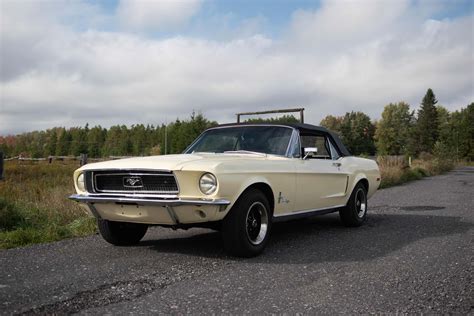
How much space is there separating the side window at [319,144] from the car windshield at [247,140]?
1.37 ft

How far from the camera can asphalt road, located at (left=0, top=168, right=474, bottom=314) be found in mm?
3459

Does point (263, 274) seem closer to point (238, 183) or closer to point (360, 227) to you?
point (238, 183)

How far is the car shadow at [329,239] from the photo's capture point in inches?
206

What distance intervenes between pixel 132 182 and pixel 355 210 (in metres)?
3.93

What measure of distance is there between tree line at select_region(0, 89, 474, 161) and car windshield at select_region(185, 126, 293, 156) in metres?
44.8

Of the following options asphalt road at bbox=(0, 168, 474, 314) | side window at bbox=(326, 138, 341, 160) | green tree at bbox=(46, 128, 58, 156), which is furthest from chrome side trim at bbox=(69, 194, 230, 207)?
green tree at bbox=(46, 128, 58, 156)

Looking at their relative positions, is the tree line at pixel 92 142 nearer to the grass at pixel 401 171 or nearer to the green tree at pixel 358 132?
the green tree at pixel 358 132

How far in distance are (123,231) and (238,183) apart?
1.78 m

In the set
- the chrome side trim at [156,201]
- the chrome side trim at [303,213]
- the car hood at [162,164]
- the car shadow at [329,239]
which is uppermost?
the car hood at [162,164]

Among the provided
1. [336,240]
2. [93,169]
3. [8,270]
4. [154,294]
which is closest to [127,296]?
[154,294]

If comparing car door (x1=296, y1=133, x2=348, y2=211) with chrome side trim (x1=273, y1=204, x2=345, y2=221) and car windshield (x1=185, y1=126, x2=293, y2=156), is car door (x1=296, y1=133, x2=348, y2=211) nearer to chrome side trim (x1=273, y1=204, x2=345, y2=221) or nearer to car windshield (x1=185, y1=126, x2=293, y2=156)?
chrome side trim (x1=273, y1=204, x2=345, y2=221)

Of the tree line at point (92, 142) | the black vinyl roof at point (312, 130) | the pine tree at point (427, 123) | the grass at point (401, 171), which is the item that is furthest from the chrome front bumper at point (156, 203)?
the tree line at point (92, 142)

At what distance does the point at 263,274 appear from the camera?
4.37m

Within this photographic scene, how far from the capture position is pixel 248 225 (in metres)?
5.13
